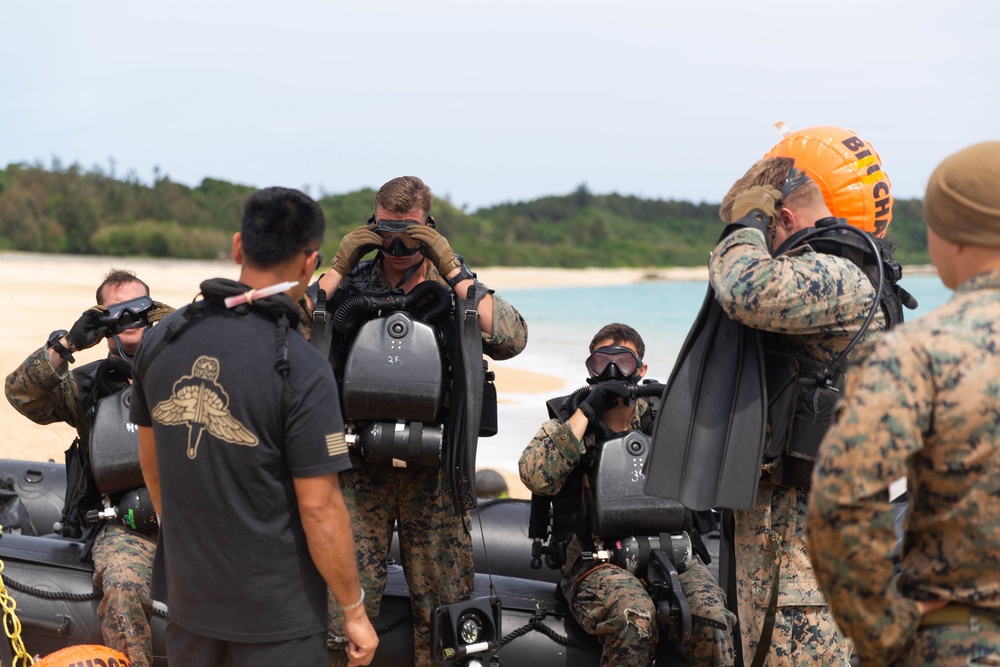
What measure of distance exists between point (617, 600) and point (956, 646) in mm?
1948

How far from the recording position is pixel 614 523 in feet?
12.5

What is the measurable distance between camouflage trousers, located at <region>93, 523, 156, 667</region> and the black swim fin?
2.10m

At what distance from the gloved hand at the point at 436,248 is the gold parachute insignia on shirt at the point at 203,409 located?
1384 mm

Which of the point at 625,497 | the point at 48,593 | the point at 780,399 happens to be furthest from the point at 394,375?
the point at 48,593

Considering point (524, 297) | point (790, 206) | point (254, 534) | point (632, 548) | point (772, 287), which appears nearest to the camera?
point (254, 534)

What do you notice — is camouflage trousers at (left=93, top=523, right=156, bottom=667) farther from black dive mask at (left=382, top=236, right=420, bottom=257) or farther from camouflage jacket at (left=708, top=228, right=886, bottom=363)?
camouflage jacket at (left=708, top=228, right=886, bottom=363)

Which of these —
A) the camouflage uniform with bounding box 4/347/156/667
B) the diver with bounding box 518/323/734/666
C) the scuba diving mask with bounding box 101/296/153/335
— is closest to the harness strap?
the diver with bounding box 518/323/734/666

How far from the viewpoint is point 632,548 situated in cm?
386

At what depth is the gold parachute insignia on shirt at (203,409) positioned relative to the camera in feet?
7.89

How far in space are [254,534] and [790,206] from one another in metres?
1.98

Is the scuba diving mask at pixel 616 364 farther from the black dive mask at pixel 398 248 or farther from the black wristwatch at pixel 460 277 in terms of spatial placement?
the black dive mask at pixel 398 248

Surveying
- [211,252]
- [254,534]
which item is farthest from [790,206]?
[211,252]

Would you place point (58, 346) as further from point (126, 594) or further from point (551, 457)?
point (551, 457)

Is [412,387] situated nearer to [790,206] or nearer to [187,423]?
[187,423]
